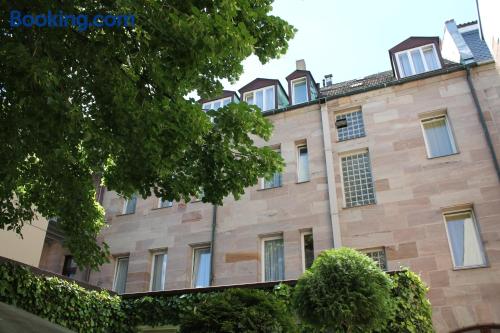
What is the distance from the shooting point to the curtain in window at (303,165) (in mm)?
17212

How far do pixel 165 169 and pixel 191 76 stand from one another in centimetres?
161

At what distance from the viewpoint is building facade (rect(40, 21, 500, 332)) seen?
13.6 meters

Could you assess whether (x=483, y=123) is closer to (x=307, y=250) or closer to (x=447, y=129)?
(x=447, y=129)

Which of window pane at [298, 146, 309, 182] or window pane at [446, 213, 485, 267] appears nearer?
window pane at [446, 213, 485, 267]

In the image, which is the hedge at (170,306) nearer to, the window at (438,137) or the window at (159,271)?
the window at (159,271)

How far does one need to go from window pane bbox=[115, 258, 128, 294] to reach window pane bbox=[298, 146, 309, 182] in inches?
311

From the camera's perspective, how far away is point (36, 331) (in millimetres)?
4207

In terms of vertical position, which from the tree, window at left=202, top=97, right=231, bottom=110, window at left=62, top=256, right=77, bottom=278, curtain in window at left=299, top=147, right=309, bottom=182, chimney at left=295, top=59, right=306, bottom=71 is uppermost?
chimney at left=295, top=59, right=306, bottom=71

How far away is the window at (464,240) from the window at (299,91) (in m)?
7.77

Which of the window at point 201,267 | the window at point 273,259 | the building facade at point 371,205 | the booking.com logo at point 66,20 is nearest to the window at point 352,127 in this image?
the building facade at point 371,205

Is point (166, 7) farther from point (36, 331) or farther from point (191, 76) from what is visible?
point (36, 331)

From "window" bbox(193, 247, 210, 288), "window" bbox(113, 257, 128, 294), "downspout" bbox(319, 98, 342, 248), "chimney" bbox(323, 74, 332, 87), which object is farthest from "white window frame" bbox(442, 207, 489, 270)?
"chimney" bbox(323, 74, 332, 87)

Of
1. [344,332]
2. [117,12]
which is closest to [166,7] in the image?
[117,12]

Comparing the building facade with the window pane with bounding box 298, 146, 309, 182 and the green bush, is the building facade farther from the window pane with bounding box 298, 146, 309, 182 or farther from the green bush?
the green bush
